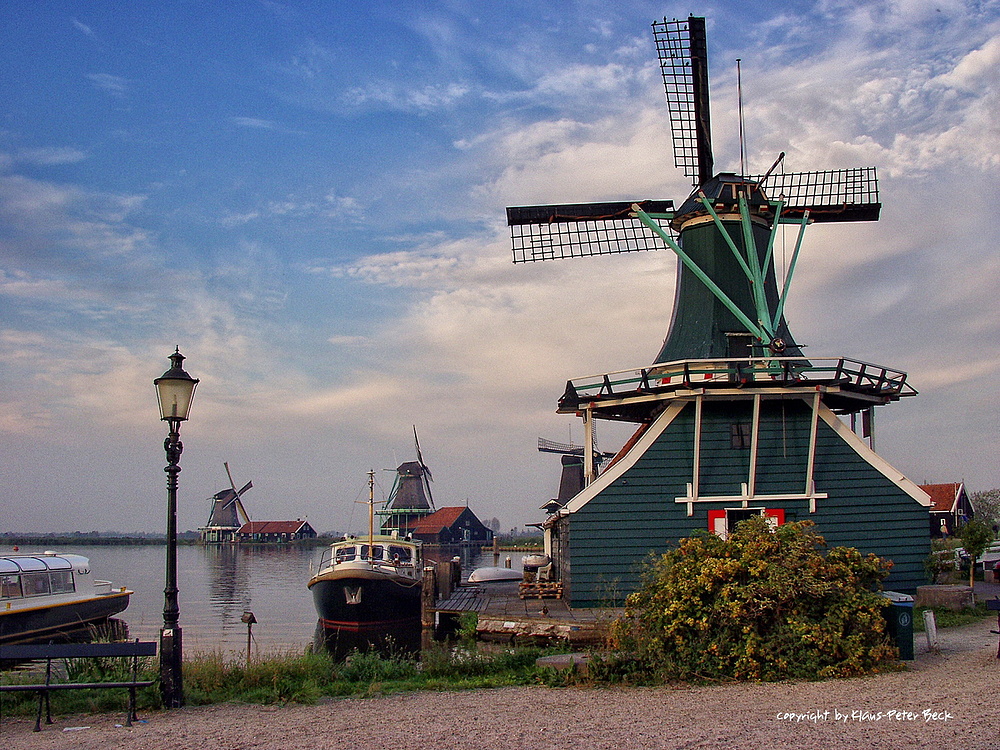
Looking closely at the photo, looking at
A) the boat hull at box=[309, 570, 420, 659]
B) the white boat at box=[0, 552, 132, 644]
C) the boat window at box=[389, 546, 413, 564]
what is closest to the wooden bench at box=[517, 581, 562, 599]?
the boat hull at box=[309, 570, 420, 659]

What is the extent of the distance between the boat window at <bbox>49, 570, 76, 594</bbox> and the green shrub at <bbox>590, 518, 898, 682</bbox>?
18159 mm

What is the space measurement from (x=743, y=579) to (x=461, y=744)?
4.76m

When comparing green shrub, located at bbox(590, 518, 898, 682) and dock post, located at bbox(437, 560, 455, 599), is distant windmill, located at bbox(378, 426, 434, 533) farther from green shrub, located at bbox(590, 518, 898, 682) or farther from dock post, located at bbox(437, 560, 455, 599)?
green shrub, located at bbox(590, 518, 898, 682)

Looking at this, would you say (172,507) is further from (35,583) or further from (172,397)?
(35,583)

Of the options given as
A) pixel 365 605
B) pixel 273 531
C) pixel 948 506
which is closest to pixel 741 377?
pixel 365 605

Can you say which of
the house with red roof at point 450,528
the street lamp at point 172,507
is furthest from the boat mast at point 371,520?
the house with red roof at point 450,528

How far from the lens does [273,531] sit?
120250 mm

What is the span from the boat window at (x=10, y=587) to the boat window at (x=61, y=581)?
168 centimetres

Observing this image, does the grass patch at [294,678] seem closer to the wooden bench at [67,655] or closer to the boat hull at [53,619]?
the wooden bench at [67,655]

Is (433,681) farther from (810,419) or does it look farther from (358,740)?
(810,419)

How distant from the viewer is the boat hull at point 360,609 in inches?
967

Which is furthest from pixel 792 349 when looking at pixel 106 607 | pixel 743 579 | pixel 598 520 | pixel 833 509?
pixel 106 607

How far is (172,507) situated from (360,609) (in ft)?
51.3

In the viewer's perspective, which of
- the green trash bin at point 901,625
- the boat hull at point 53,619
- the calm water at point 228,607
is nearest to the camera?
the green trash bin at point 901,625
